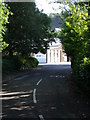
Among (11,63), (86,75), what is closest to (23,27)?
(11,63)

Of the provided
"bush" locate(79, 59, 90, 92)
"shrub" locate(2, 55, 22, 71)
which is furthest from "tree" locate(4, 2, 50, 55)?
"bush" locate(79, 59, 90, 92)

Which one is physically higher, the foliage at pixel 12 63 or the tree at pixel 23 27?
the tree at pixel 23 27

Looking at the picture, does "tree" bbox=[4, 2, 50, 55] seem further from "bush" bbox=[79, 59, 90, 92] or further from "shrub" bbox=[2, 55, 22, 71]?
"bush" bbox=[79, 59, 90, 92]

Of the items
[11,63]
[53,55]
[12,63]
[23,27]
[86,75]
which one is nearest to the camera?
→ [86,75]

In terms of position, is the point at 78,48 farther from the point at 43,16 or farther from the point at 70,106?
the point at 43,16

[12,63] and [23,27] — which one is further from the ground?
[23,27]

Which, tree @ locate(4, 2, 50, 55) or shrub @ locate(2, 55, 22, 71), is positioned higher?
tree @ locate(4, 2, 50, 55)

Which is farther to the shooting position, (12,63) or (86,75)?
(12,63)

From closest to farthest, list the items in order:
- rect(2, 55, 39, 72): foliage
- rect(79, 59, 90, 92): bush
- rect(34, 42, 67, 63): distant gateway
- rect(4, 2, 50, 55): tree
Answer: rect(79, 59, 90, 92): bush → rect(2, 55, 39, 72): foliage → rect(4, 2, 50, 55): tree → rect(34, 42, 67, 63): distant gateway

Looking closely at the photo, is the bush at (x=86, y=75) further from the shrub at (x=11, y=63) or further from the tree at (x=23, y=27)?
the tree at (x=23, y=27)

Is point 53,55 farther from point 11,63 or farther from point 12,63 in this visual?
point 11,63

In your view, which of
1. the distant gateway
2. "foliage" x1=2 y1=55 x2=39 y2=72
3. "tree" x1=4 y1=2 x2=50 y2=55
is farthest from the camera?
the distant gateway

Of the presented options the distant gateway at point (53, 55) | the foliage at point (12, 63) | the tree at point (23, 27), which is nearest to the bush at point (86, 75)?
the foliage at point (12, 63)

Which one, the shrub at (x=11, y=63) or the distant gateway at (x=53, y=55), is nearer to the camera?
the shrub at (x=11, y=63)
